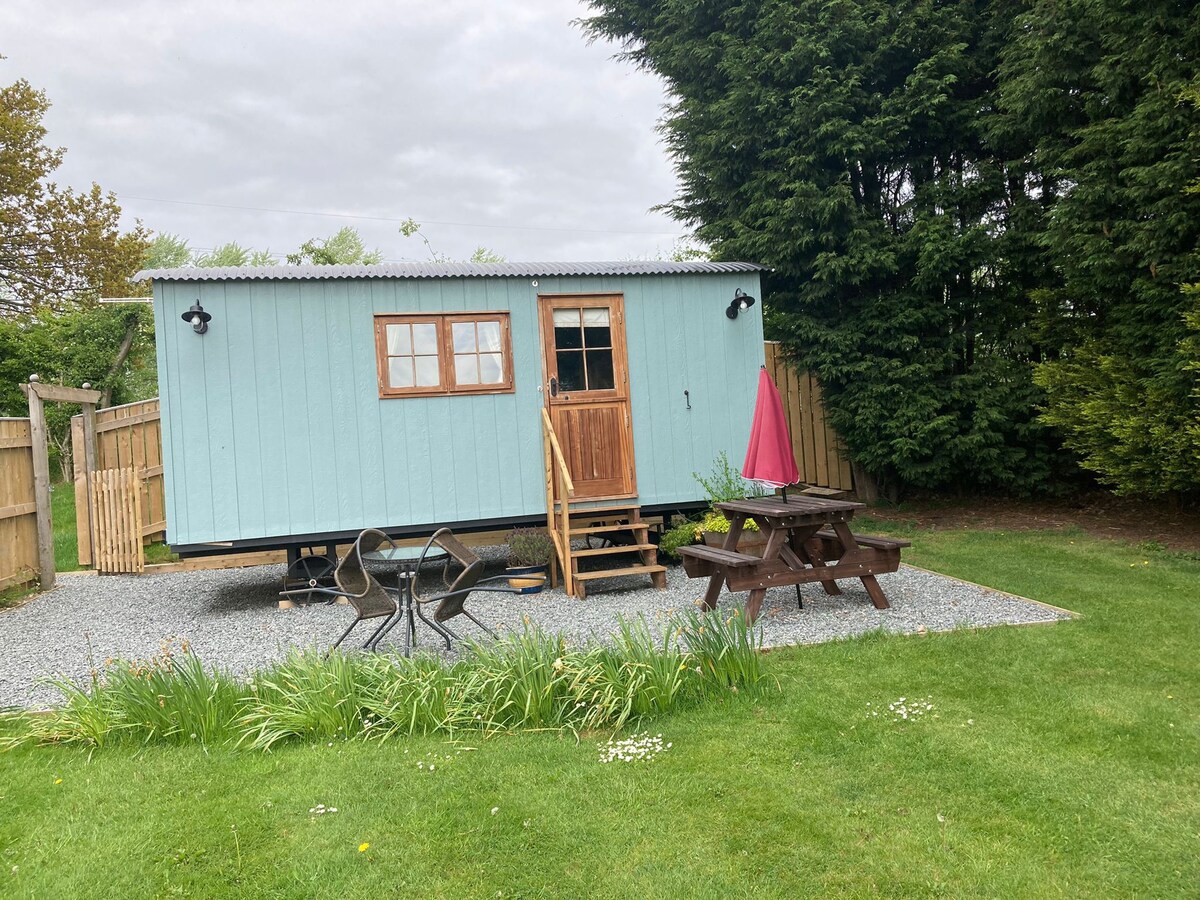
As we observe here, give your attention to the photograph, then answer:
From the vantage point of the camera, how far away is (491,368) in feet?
23.4

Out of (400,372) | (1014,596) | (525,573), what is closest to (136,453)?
(400,372)

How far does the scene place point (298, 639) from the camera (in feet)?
18.1

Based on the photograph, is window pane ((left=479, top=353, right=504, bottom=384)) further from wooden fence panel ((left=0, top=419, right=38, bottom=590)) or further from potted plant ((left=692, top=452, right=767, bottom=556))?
wooden fence panel ((left=0, top=419, right=38, bottom=590))

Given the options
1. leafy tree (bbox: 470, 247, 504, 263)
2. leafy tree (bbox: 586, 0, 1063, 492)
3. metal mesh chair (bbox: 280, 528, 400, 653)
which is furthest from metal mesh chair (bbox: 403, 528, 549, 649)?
leafy tree (bbox: 470, 247, 504, 263)

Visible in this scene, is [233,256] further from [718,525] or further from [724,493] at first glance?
[718,525]

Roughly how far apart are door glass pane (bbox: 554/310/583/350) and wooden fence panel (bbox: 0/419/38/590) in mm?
4854

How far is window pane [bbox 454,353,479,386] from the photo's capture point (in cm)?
710

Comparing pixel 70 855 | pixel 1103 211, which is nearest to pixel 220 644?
pixel 70 855

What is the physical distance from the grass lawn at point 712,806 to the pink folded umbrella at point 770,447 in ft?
6.65

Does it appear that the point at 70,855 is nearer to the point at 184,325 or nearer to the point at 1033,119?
the point at 184,325

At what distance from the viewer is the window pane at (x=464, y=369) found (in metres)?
7.10

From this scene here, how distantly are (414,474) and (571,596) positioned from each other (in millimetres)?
1711

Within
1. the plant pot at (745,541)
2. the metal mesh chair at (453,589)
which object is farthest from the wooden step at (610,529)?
the metal mesh chair at (453,589)

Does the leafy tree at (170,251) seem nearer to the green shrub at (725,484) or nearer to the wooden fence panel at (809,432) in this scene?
the wooden fence panel at (809,432)
